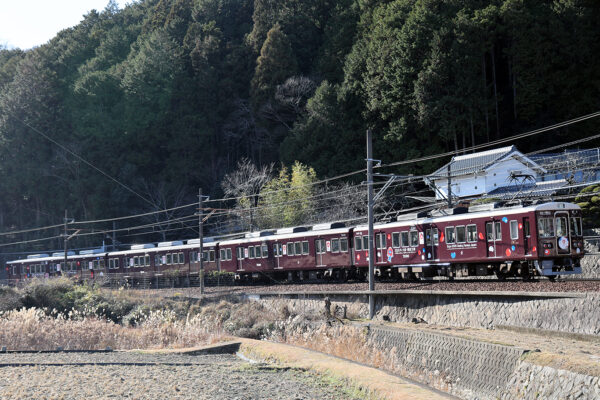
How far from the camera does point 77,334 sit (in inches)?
683

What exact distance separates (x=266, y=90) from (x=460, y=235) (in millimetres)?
34236

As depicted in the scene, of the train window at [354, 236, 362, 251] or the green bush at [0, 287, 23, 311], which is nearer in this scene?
the green bush at [0, 287, 23, 311]

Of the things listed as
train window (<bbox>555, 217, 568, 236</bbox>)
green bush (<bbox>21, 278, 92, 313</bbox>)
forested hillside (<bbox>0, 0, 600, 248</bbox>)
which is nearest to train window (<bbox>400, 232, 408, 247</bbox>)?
train window (<bbox>555, 217, 568, 236</bbox>)

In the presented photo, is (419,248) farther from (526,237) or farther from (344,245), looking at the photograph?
(526,237)

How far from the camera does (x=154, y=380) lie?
966 cm

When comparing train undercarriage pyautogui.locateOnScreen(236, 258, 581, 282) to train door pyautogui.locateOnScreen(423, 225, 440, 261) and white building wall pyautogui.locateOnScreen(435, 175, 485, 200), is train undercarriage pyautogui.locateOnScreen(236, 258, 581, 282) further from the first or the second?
white building wall pyautogui.locateOnScreen(435, 175, 485, 200)

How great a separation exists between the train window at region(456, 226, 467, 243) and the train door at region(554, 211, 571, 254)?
3185mm

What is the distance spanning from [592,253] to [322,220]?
2163 centimetres

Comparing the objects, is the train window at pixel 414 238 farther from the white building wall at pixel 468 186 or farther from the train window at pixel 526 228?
the white building wall at pixel 468 186

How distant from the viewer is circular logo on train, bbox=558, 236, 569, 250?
21312 mm

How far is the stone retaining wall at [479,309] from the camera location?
15.2 metres

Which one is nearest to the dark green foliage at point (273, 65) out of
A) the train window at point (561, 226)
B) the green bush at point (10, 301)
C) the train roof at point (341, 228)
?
the train roof at point (341, 228)

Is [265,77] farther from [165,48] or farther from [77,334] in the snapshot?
[77,334]

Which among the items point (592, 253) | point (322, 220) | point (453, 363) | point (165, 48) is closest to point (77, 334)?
point (453, 363)
